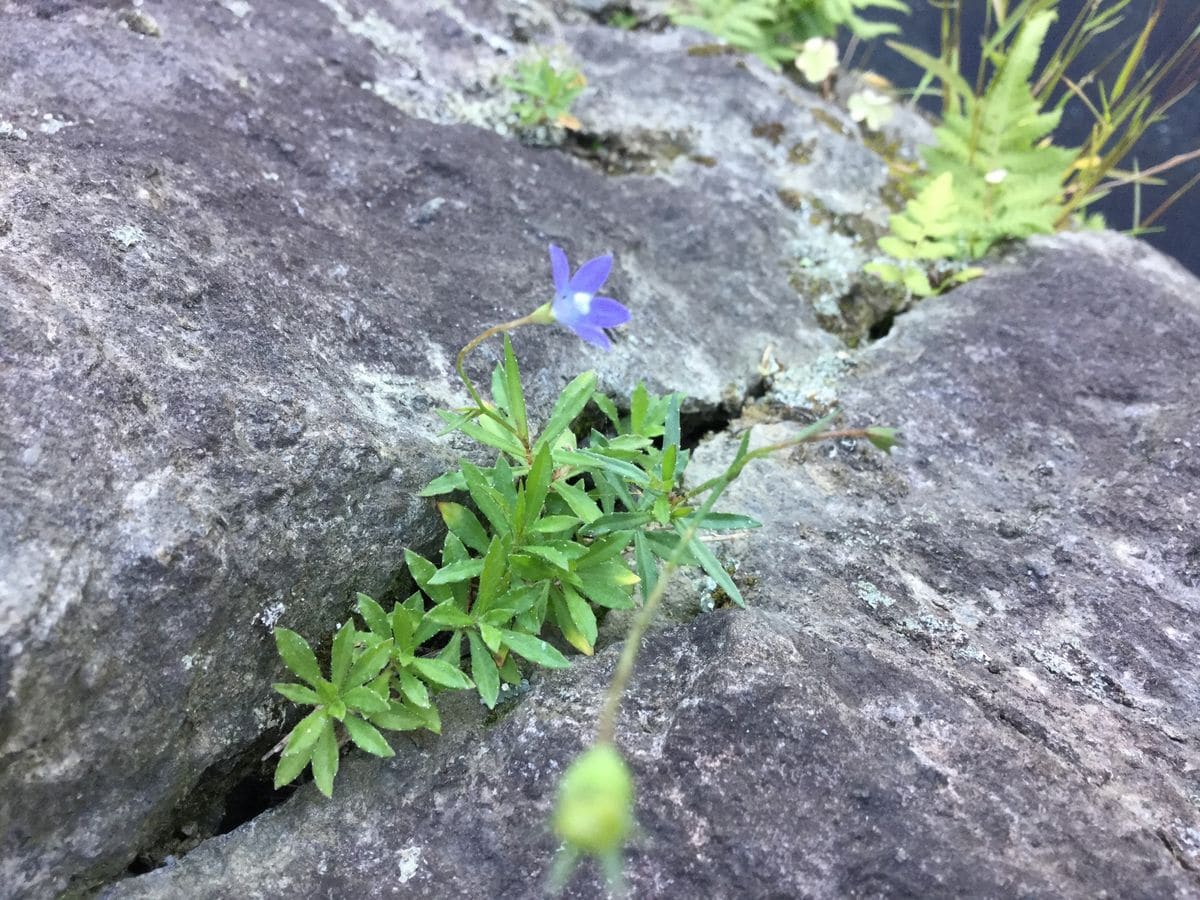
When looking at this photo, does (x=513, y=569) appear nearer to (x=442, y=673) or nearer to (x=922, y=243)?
(x=442, y=673)

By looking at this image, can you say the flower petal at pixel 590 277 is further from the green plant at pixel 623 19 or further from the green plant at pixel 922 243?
the green plant at pixel 623 19

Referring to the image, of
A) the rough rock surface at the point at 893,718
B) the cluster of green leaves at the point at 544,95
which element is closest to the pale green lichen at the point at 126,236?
the rough rock surface at the point at 893,718

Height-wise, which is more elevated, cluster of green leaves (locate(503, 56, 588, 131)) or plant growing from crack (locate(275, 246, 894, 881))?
cluster of green leaves (locate(503, 56, 588, 131))

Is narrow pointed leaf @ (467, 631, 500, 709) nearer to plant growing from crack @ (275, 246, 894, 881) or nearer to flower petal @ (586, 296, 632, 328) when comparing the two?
plant growing from crack @ (275, 246, 894, 881)

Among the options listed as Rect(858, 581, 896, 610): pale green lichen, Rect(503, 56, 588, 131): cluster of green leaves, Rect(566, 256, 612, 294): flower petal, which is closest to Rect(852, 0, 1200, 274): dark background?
Rect(503, 56, 588, 131): cluster of green leaves

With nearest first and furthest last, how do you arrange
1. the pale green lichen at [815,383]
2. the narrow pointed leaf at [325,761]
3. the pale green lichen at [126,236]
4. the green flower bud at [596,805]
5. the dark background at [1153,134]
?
the green flower bud at [596,805], the narrow pointed leaf at [325,761], the pale green lichen at [126,236], the pale green lichen at [815,383], the dark background at [1153,134]
